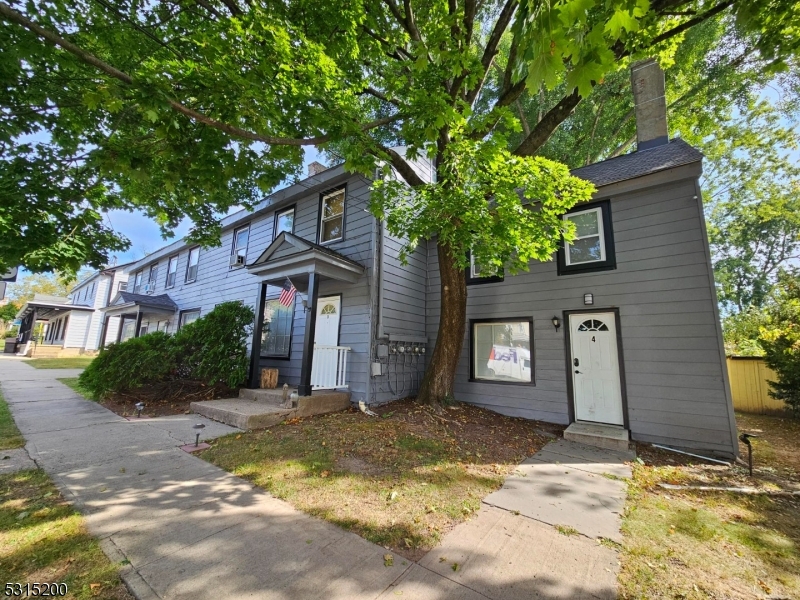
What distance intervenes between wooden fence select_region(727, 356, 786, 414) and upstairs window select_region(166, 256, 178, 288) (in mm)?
18990

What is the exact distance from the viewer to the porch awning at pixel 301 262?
6.86m

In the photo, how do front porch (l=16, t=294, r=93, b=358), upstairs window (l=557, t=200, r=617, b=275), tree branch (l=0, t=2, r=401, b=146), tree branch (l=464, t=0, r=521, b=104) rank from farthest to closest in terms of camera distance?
1. front porch (l=16, t=294, r=93, b=358)
2. upstairs window (l=557, t=200, r=617, b=275)
3. tree branch (l=464, t=0, r=521, b=104)
4. tree branch (l=0, t=2, r=401, b=146)

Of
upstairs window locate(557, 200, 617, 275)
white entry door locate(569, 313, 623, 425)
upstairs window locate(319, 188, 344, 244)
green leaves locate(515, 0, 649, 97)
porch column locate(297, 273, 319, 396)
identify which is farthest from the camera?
upstairs window locate(319, 188, 344, 244)

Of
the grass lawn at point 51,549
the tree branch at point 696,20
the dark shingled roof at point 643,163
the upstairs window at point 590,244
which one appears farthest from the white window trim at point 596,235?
the grass lawn at point 51,549

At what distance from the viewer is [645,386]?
5758 millimetres

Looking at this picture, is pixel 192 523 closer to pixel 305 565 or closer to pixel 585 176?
pixel 305 565

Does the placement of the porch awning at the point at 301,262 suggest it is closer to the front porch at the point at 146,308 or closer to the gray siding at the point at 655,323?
the gray siding at the point at 655,323

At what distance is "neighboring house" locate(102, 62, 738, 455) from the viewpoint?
551cm

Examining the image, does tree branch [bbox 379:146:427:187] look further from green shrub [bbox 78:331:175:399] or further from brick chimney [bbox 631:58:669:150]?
green shrub [bbox 78:331:175:399]

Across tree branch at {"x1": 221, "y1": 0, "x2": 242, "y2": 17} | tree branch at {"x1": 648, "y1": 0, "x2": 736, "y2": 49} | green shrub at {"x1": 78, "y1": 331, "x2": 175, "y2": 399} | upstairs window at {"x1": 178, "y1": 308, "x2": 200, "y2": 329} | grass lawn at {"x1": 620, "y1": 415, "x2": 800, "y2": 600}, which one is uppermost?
tree branch at {"x1": 221, "y1": 0, "x2": 242, "y2": 17}

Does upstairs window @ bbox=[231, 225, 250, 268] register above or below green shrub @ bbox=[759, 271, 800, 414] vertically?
above

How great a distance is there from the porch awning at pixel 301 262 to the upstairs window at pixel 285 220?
6.09 ft

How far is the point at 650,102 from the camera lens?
7027 millimetres

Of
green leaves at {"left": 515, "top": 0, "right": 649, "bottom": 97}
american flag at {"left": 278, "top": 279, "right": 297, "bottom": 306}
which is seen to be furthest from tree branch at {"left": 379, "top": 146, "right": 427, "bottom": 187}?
green leaves at {"left": 515, "top": 0, "right": 649, "bottom": 97}
